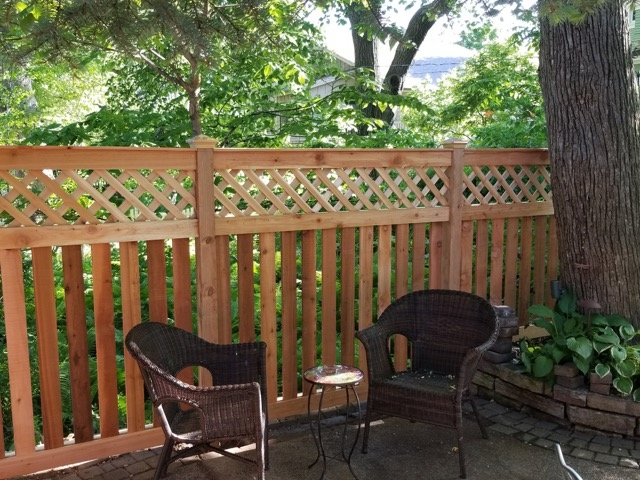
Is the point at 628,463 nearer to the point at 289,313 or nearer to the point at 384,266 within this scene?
the point at 384,266

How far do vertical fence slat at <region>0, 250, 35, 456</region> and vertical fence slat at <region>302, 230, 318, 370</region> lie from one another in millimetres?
1546

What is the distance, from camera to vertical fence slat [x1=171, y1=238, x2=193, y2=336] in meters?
3.25

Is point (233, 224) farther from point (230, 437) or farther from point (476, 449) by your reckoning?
point (476, 449)

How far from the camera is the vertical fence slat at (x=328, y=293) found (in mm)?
3733

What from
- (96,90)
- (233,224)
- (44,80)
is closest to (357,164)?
(233,224)

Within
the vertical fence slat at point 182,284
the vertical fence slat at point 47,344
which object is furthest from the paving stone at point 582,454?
the vertical fence slat at point 47,344

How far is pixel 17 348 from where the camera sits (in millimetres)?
2889

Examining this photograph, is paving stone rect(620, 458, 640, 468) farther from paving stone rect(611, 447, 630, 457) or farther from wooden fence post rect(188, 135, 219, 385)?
wooden fence post rect(188, 135, 219, 385)

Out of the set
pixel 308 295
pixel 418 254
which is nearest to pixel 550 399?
pixel 418 254

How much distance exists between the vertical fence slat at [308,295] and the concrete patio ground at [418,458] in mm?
446

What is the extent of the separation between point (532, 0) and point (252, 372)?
6.93 feet

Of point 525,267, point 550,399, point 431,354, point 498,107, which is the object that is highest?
point 498,107

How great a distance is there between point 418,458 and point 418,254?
138 cm

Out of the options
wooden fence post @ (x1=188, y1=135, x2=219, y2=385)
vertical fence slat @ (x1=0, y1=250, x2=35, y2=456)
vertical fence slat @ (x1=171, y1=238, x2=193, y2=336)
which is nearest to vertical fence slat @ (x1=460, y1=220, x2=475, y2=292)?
wooden fence post @ (x1=188, y1=135, x2=219, y2=385)
